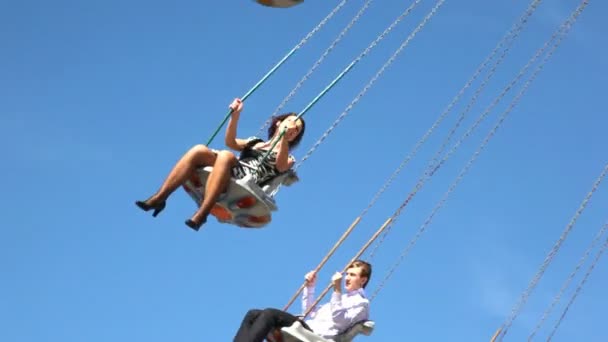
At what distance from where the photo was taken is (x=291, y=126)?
12516 millimetres

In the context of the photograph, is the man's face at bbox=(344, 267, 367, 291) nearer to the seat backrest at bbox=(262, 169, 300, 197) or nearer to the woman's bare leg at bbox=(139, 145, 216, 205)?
the seat backrest at bbox=(262, 169, 300, 197)

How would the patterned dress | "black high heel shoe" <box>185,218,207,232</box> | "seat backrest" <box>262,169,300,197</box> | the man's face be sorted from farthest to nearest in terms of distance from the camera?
the man's face < "seat backrest" <box>262,169,300,197</box> < the patterned dress < "black high heel shoe" <box>185,218,207,232</box>

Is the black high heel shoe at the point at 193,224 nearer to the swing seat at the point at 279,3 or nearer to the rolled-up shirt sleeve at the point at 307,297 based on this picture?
the rolled-up shirt sleeve at the point at 307,297

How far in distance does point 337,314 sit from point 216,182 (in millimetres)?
1509

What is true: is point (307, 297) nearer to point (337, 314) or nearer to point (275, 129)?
point (337, 314)

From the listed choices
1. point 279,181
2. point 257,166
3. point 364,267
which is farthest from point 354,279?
point 257,166

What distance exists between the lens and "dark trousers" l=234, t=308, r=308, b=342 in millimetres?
11695

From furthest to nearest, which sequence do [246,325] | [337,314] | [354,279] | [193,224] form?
1. [354,279]
2. [337,314]
3. [246,325]
4. [193,224]

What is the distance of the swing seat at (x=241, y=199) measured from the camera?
11797 mm

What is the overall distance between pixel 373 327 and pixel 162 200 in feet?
6.74

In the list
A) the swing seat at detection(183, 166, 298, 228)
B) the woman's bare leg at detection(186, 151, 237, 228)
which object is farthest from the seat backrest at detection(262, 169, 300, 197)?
the woman's bare leg at detection(186, 151, 237, 228)

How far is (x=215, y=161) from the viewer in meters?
11.9

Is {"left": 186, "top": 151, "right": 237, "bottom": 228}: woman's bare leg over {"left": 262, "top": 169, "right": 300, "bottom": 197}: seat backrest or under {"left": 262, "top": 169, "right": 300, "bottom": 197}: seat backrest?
under

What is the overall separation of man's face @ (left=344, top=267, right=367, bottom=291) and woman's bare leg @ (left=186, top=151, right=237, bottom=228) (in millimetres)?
1450
